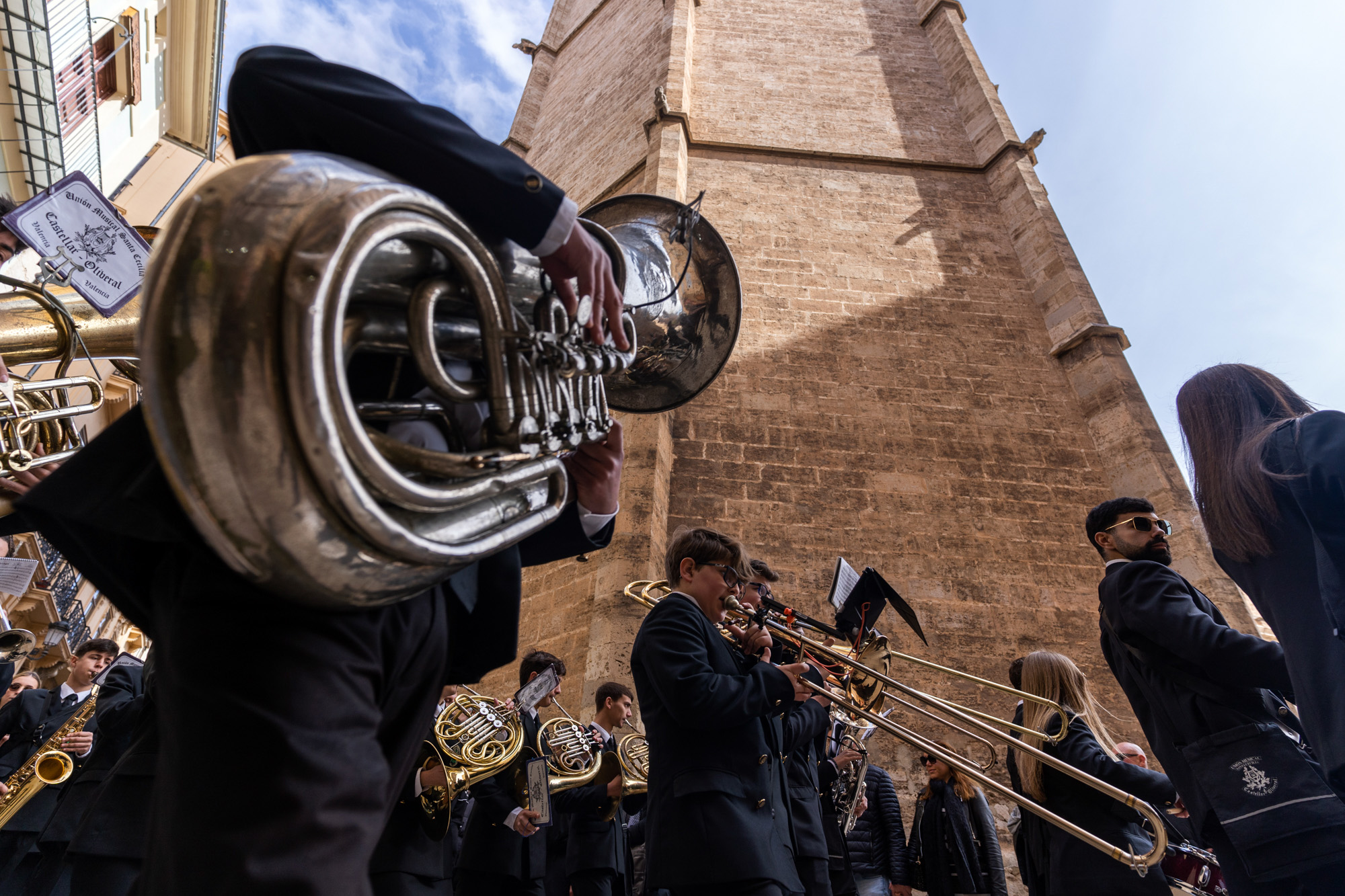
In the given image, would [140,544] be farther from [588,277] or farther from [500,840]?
[500,840]

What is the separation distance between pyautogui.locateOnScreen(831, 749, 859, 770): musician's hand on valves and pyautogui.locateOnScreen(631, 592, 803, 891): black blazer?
99.4 inches

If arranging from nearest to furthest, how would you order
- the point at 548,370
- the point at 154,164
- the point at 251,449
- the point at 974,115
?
1. the point at 251,449
2. the point at 548,370
3. the point at 974,115
4. the point at 154,164

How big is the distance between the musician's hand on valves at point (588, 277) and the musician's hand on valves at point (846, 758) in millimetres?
4414

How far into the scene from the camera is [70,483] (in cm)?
117

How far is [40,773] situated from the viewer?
4.45 meters

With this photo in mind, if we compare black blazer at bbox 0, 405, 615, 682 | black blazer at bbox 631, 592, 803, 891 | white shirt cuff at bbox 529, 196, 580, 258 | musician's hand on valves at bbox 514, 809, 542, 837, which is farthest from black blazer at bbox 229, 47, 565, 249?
musician's hand on valves at bbox 514, 809, 542, 837

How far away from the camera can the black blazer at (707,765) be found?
252cm

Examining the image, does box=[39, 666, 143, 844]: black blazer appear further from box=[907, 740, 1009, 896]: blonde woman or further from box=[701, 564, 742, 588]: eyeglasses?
box=[907, 740, 1009, 896]: blonde woman

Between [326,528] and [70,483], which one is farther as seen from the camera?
[70,483]

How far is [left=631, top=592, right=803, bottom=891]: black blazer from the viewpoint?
2518 millimetres

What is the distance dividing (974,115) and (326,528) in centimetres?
1470

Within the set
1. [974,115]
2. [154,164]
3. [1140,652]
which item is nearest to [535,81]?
[154,164]

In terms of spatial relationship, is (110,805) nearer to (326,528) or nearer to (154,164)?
(326,528)

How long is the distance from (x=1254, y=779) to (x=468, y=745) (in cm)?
320
